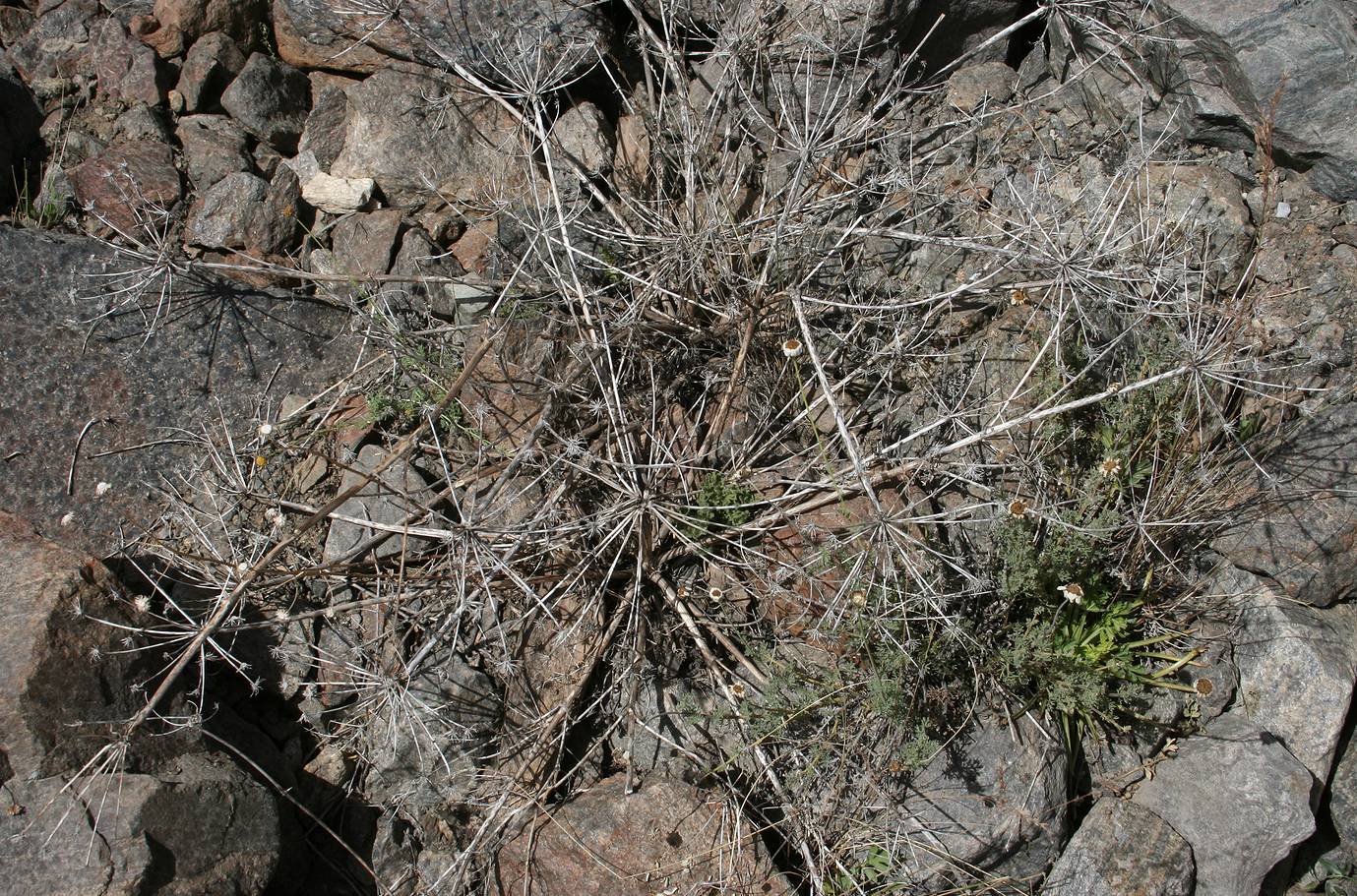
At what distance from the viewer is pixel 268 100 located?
169 inches

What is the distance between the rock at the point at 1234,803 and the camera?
323 cm

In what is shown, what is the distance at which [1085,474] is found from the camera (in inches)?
135

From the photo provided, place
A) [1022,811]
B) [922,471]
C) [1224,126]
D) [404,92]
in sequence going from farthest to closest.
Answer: [404,92] < [1224,126] < [922,471] < [1022,811]

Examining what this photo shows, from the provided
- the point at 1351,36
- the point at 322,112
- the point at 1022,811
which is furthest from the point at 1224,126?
the point at 322,112

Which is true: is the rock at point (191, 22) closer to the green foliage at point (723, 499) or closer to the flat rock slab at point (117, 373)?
the flat rock slab at point (117, 373)

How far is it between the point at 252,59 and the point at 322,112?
38 cm

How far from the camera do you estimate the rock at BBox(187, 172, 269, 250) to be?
13.4ft

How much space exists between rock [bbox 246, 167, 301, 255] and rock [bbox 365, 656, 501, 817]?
196 cm

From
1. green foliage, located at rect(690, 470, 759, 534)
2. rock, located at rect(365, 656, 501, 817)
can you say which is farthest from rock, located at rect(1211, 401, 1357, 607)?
rock, located at rect(365, 656, 501, 817)

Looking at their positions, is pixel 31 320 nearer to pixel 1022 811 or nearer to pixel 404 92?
pixel 404 92

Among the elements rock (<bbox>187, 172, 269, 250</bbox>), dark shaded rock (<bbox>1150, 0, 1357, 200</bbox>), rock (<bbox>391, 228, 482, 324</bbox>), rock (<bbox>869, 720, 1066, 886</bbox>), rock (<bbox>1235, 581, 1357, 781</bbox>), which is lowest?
rock (<bbox>869, 720, 1066, 886</bbox>)

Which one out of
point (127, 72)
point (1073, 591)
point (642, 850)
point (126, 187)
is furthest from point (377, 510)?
point (1073, 591)

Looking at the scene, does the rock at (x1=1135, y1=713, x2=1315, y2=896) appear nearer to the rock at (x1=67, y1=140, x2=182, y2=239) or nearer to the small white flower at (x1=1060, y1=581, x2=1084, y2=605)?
the small white flower at (x1=1060, y1=581, x2=1084, y2=605)

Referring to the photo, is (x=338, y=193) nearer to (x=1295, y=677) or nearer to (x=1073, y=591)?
(x=1073, y=591)
